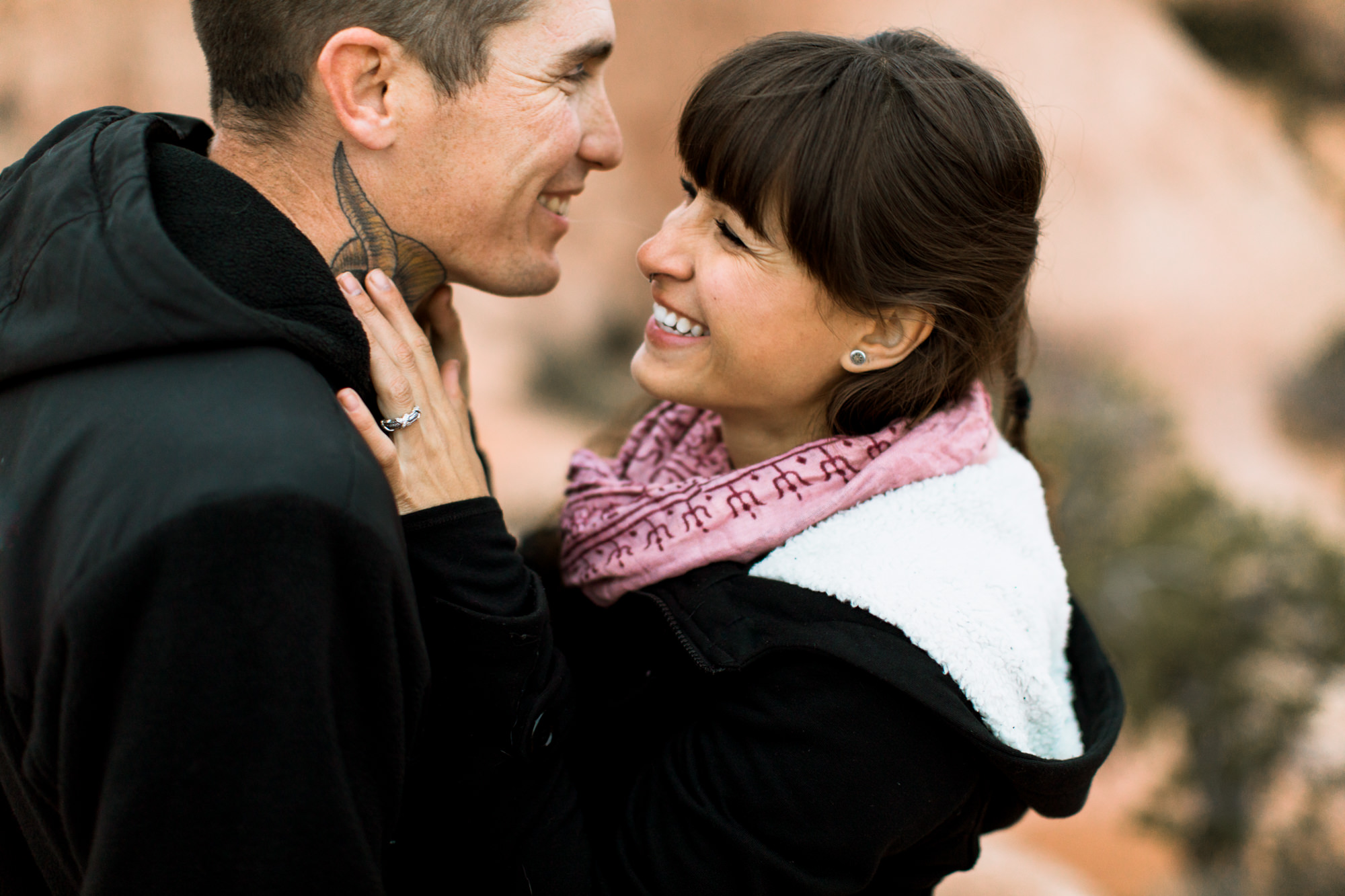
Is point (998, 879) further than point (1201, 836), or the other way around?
point (1201, 836)

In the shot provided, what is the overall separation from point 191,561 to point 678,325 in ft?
3.44

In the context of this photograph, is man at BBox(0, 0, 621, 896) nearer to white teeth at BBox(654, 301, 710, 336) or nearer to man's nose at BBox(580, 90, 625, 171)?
man's nose at BBox(580, 90, 625, 171)

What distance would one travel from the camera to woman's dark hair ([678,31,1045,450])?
1.59 m

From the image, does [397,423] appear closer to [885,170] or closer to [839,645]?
[839,645]

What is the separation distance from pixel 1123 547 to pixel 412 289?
264 inches

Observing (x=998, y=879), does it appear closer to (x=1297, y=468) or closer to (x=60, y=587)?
(x=60, y=587)

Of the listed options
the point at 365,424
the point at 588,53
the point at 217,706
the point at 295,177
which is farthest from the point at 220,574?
the point at 588,53

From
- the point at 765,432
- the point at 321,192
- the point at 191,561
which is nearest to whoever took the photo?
the point at 191,561

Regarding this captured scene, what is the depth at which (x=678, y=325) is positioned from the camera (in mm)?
1855

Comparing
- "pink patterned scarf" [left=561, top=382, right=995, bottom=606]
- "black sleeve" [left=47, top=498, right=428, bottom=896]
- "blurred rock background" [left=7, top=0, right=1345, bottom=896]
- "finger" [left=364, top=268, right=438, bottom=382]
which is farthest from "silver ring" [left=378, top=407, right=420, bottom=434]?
"blurred rock background" [left=7, top=0, right=1345, bottom=896]

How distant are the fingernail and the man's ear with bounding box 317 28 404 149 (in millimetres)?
281

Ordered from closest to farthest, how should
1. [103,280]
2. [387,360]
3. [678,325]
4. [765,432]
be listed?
[103,280], [387,360], [678,325], [765,432]

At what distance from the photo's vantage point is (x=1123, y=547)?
23.6 ft

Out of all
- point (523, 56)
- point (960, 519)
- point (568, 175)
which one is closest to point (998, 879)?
point (960, 519)
